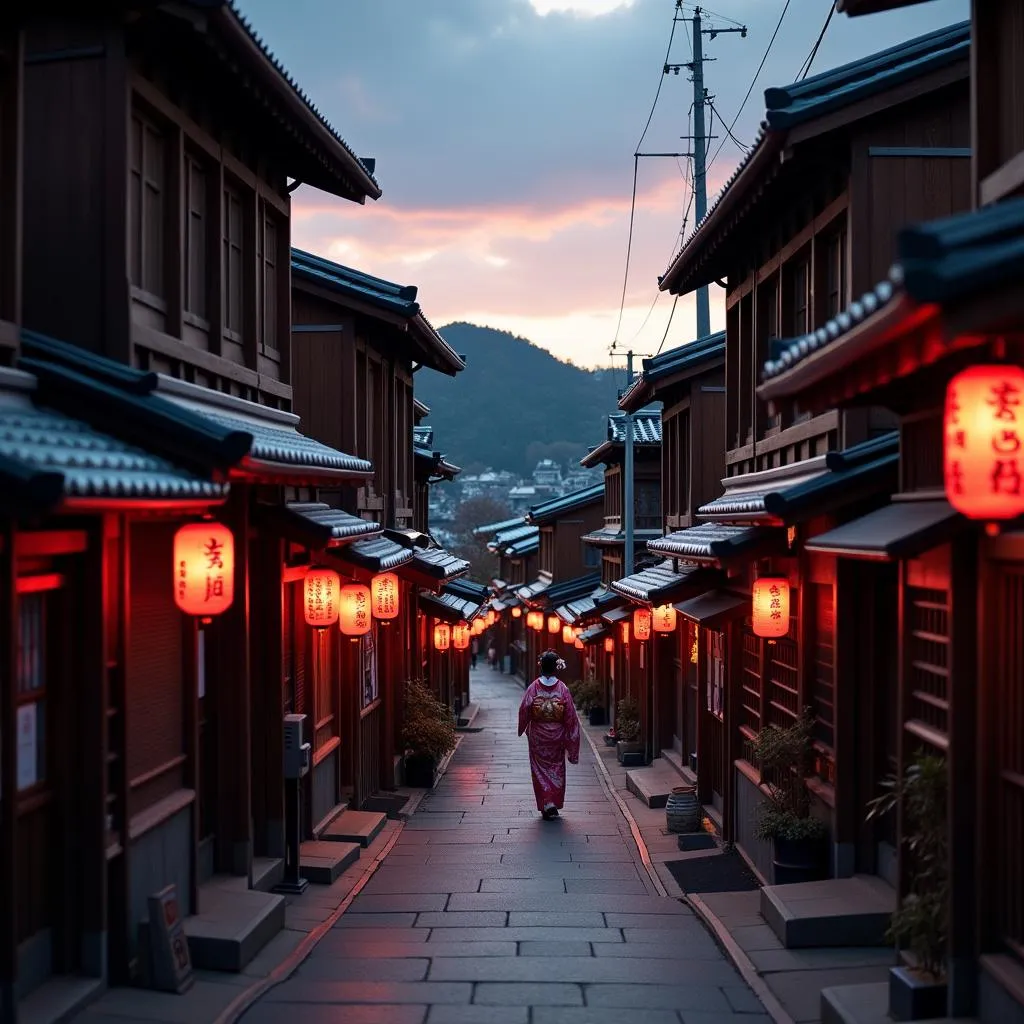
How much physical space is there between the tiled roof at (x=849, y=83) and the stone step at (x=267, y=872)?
8.76 metres

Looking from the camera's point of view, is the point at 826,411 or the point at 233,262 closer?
the point at 826,411

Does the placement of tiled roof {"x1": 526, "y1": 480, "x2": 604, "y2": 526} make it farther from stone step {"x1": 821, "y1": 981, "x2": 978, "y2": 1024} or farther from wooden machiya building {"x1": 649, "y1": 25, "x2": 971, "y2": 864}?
stone step {"x1": 821, "y1": 981, "x2": 978, "y2": 1024}

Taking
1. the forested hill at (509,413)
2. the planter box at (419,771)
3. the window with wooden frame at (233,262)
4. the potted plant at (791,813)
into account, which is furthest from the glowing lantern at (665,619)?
the forested hill at (509,413)

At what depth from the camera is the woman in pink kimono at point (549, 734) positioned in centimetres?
1961

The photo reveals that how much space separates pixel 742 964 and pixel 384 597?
925cm

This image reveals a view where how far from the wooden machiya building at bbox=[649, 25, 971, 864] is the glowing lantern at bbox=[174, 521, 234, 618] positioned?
4.66 m

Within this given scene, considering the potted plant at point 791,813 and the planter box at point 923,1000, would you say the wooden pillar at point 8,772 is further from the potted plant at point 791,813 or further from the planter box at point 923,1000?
the potted plant at point 791,813

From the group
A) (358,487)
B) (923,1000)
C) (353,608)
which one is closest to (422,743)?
(358,487)

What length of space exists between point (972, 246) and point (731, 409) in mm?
13045

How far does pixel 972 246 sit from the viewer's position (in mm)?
5711

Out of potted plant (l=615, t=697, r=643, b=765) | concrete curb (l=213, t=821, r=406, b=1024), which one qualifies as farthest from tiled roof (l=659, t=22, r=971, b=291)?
potted plant (l=615, t=697, r=643, b=765)

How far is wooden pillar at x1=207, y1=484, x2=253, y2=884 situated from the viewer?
12719 mm

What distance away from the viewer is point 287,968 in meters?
10.7

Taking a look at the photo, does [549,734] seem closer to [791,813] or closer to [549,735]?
[549,735]
